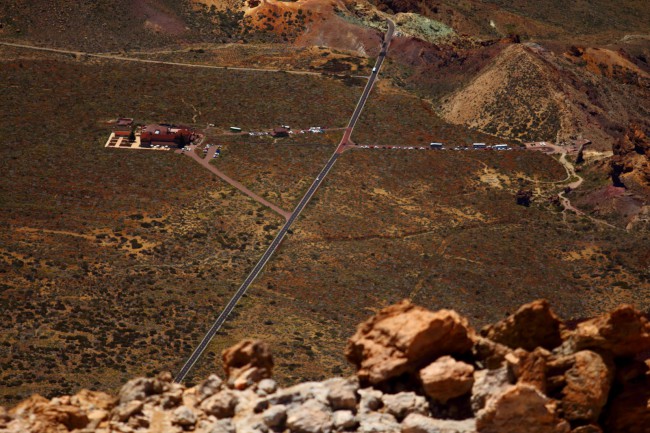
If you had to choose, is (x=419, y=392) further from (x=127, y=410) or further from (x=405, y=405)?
(x=127, y=410)

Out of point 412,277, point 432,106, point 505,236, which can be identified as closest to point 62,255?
point 412,277

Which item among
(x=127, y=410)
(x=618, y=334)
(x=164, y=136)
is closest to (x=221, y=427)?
(x=127, y=410)

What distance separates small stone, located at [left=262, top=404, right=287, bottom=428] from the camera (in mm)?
37438

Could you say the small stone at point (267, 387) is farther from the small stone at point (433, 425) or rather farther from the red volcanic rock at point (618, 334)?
the red volcanic rock at point (618, 334)

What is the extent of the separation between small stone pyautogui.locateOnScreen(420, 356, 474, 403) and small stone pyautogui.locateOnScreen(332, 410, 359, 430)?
227 cm

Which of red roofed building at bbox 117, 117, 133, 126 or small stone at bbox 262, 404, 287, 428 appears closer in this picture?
small stone at bbox 262, 404, 287, 428

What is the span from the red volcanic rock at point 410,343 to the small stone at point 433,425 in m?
1.83

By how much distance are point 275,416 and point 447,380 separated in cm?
480

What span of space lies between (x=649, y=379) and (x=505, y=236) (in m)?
84.1

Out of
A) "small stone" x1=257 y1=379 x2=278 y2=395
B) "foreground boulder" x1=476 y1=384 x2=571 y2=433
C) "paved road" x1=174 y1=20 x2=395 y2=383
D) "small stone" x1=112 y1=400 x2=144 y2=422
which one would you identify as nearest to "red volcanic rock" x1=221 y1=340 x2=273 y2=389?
"small stone" x1=257 y1=379 x2=278 y2=395

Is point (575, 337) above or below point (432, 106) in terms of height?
above

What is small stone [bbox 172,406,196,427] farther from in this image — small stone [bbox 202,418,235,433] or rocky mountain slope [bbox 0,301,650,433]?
small stone [bbox 202,418,235,433]

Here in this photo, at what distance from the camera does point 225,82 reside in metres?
155

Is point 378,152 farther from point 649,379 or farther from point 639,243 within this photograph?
point 649,379
